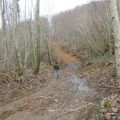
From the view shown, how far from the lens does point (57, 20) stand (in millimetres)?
71812

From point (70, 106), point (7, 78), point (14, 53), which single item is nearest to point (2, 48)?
point (14, 53)

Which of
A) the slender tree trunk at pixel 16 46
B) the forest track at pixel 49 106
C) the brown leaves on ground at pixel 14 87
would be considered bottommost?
the forest track at pixel 49 106

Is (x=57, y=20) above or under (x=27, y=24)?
above

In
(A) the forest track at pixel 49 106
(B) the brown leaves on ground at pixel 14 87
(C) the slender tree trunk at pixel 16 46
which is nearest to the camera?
(A) the forest track at pixel 49 106

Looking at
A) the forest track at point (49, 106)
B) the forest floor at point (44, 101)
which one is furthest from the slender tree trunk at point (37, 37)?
the forest track at point (49, 106)

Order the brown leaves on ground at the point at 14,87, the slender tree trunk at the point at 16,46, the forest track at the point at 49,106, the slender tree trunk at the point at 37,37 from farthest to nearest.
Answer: the slender tree trunk at the point at 37,37 < the slender tree trunk at the point at 16,46 < the brown leaves on ground at the point at 14,87 < the forest track at the point at 49,106

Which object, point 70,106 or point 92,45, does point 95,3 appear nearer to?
point 92,45

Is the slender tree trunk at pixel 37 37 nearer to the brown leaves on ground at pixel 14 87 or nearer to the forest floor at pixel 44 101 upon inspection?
the brown leaves on ground at pixel 14 87

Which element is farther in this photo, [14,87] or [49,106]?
[14,87]

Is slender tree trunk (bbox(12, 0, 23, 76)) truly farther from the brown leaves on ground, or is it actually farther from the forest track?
the forest track

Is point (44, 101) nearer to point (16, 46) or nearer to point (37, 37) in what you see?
point (16, 46)

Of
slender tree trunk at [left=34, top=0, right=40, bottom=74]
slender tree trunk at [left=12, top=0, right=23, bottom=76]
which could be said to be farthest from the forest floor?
slender tree trunk at [left=34, top=0, right=40, bottom=74]

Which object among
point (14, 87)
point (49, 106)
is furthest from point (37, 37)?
point (49, 106)

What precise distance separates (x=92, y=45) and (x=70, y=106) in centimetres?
2015
